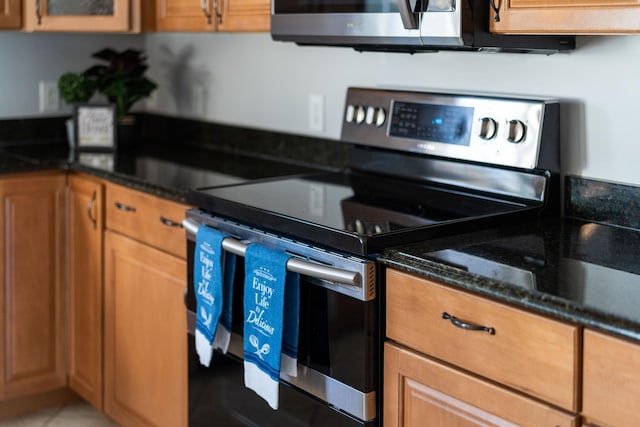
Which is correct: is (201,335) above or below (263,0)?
below

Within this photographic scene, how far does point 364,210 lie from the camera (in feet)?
6.86

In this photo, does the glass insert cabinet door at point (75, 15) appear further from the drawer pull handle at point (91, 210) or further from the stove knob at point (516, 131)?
the stove knob at point (516, 131)

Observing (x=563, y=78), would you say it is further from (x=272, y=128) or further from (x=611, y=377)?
(x=272, y=128)

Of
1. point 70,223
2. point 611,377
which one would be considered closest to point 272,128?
point 70,223

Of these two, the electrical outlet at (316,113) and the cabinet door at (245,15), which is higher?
the cabinet door at (245,15)

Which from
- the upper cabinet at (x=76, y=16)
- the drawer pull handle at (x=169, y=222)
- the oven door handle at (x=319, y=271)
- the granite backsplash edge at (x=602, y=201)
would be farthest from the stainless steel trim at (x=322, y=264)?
the upper cabinet at (x=76, y=16)

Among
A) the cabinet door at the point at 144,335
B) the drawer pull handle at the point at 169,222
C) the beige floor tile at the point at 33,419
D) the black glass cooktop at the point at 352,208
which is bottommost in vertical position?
the beige floor tile at the point at 33,419

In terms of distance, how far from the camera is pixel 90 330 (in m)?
2.87

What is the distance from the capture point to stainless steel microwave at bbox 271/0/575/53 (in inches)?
73.1

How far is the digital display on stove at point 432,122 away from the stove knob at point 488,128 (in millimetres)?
38

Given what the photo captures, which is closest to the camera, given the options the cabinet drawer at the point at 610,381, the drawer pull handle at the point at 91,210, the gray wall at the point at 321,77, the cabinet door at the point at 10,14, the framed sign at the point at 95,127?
the cabinet drawer at the point at 610,381

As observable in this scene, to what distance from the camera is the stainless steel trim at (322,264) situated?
175 centimetres

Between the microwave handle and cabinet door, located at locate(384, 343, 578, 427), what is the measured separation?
2.22 ft

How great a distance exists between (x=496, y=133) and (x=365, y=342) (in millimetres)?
635
